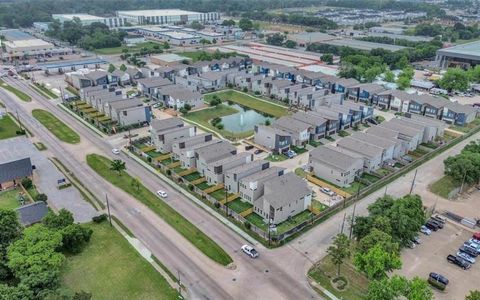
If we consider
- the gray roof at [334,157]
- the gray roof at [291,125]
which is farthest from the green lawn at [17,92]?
the gray roof at [334,157]

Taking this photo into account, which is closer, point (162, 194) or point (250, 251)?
point (250, 251)

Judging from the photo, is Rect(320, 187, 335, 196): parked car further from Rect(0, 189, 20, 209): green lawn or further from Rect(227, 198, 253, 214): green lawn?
Rect(0, 189, 20, 209): green lawn

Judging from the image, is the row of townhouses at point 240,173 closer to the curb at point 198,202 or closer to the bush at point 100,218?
the curb at point 198,202

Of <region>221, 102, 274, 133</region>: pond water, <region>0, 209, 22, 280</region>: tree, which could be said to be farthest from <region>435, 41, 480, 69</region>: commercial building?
<region>0, 209, 22, 280</region>: tree

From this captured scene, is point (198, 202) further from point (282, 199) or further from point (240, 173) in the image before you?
point (282, 199)

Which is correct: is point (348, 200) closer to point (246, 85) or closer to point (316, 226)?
point (316, 226)

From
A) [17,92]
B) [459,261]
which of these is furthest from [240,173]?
[17,92]

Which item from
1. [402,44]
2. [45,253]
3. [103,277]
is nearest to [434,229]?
[103,277]
